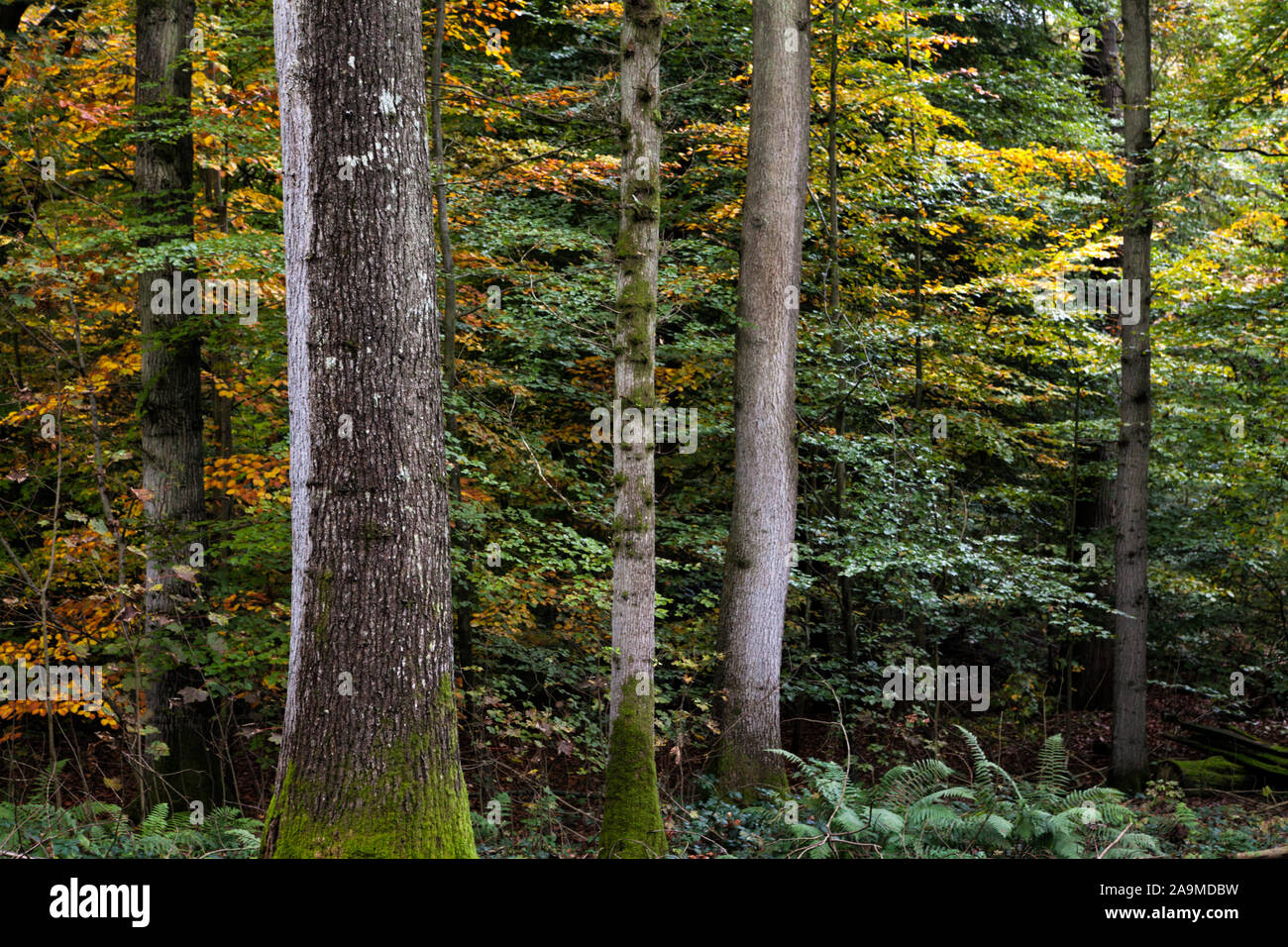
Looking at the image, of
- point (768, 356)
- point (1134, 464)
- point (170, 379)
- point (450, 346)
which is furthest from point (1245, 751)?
point (170, 379)

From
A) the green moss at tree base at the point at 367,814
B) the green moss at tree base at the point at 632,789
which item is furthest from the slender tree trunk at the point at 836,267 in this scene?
the green moss at tree base at the point at 367,814

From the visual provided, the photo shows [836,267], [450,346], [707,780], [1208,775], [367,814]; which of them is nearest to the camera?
[367,814]

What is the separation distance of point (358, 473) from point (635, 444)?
262cm

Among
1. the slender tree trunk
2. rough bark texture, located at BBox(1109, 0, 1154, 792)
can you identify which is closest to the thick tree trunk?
the slender tree trunk

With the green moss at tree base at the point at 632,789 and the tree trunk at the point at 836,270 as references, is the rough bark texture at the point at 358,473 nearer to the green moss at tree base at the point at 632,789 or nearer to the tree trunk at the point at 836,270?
the green moss at tree base at the point at 632,789

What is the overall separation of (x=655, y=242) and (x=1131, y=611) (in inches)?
292

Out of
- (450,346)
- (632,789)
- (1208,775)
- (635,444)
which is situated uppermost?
(450,346)

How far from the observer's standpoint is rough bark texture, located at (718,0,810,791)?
862 centimetres

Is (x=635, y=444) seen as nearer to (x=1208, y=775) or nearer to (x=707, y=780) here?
(x=707, y=780)

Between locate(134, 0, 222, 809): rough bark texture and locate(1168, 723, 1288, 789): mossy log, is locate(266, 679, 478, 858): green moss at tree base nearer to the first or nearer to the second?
locate(134, 0, 222, 809): rough bark texture

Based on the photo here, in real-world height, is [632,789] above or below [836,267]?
below

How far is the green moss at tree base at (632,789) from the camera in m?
5.94

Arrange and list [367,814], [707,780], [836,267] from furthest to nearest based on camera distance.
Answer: [836,267] → [707,780] → [367,814]

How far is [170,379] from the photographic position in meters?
9.27
